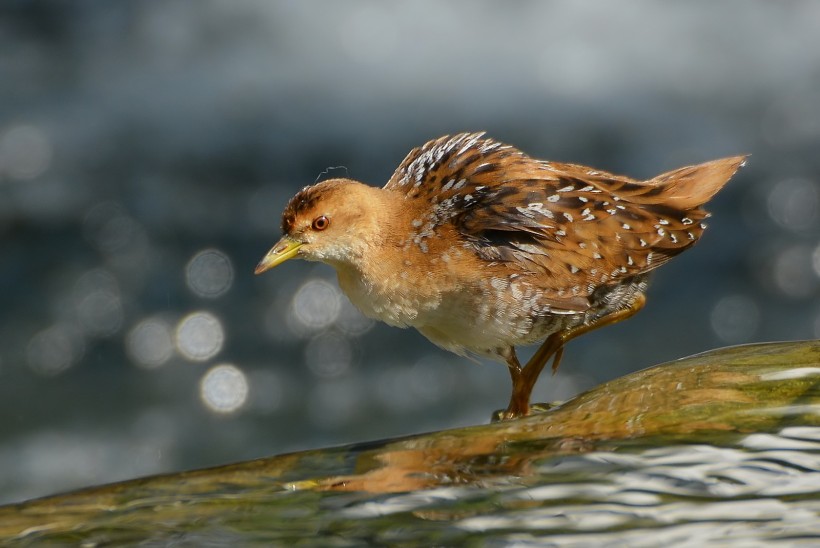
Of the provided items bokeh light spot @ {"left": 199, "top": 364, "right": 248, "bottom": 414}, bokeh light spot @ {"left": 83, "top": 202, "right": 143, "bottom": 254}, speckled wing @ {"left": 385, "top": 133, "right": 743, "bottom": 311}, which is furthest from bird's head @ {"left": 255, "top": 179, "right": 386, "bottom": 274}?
bokeh light spot @ {"left": 83, "top": 202, "right": 143, "bottom": 254}

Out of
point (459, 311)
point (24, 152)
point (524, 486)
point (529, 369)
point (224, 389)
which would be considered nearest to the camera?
point (524, 486)

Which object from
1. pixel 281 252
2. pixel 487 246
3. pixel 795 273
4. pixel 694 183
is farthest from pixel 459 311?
pixel 795 273

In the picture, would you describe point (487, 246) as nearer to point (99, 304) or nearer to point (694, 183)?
point (694, 183)

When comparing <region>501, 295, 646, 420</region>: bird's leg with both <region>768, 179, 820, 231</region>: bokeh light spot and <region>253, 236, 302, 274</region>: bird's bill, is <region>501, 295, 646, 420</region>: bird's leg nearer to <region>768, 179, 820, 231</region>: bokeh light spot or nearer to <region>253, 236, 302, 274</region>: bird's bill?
<region>253, 236, 302, 274</region>: bird's bill

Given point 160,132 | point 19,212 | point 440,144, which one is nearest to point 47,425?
point 19,212

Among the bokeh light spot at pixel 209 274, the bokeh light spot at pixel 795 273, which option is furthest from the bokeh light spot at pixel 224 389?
the bokeh light spot at pixel 795 273

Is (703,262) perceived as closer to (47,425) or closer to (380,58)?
(380,58)

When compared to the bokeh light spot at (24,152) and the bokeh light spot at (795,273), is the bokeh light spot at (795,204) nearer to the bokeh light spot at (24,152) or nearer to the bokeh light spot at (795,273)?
the bokeh light spot at (795,273)
